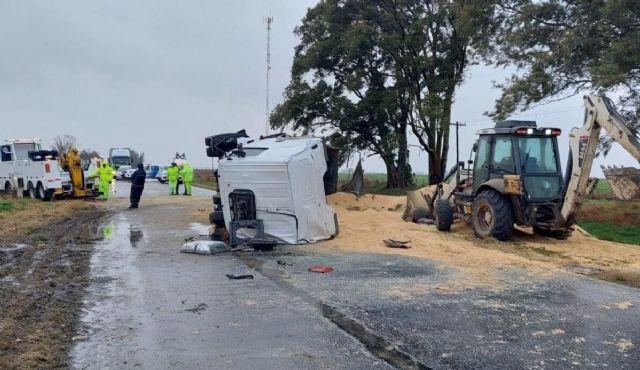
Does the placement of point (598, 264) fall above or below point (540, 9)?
below

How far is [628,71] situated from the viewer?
15117 millimetres

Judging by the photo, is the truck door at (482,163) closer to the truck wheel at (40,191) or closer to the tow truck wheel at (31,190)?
the truck wheel at (40,191)

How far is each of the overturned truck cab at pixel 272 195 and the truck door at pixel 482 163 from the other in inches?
154

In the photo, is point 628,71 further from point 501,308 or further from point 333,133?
point 333,133

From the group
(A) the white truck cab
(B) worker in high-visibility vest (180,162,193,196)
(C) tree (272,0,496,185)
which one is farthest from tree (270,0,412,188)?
(A) the white truck cab

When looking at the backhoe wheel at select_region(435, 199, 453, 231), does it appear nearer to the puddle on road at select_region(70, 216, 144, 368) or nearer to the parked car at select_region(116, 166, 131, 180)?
the puddle on road at select_region(70, 216, 144, 368)

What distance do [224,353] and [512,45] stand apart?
57.8 feet

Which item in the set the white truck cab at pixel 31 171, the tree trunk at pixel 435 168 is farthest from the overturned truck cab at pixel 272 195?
the tree trunk at pixel 435 168

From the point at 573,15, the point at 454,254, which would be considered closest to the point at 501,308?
the point at 454,254

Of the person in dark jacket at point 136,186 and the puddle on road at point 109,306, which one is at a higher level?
the person in dark jacket at point 136,186

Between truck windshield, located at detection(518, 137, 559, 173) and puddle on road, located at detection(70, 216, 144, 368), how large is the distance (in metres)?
8.28

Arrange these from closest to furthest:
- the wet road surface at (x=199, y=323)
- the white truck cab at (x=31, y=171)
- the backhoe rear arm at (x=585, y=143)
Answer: the wet road surface at (x=199, y=323), the backhoe rear arm at (x=585, y=143), the white truck cab at (x=31, y=171)

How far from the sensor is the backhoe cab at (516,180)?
11922 millimetres

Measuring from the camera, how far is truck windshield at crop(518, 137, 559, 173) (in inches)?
484
